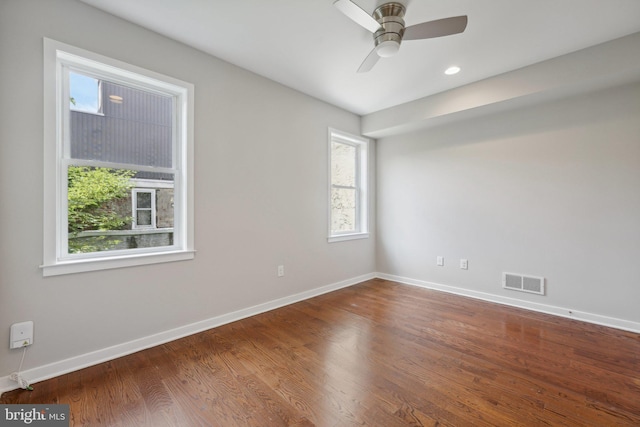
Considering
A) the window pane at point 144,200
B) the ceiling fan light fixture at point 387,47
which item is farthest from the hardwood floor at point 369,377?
the ceiling fan light fixture at point 387,47

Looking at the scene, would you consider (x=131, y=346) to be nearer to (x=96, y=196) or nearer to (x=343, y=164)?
(x=96, y=196)

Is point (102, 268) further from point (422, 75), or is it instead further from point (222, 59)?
point (422, 75)

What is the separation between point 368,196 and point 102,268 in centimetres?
359

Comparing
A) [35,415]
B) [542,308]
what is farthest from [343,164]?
[35,415]

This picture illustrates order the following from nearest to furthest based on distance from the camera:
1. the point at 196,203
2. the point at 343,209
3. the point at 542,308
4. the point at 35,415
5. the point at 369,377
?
the point at 35,415
the point at 369,377
the point at 196,203
the point at 542,308
the point at 343,209

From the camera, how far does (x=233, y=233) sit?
286cm

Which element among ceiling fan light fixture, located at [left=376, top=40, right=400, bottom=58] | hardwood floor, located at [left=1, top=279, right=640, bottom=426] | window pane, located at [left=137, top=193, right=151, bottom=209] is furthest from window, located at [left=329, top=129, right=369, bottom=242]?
window pane, located at [left=137, top=193, right=151, bottom=209]

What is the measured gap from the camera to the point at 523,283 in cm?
326

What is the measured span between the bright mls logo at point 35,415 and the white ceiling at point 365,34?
2.68 m

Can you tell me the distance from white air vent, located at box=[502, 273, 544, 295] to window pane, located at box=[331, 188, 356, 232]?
7.14ft

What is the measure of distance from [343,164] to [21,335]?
3819 mm

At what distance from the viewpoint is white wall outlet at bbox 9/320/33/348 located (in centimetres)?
175

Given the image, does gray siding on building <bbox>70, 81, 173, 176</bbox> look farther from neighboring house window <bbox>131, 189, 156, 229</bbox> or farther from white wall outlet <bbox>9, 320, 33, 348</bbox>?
white wall outlet <bbox>9, 320, 33, 348</bbox>

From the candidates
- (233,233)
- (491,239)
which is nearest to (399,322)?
(491,239)
